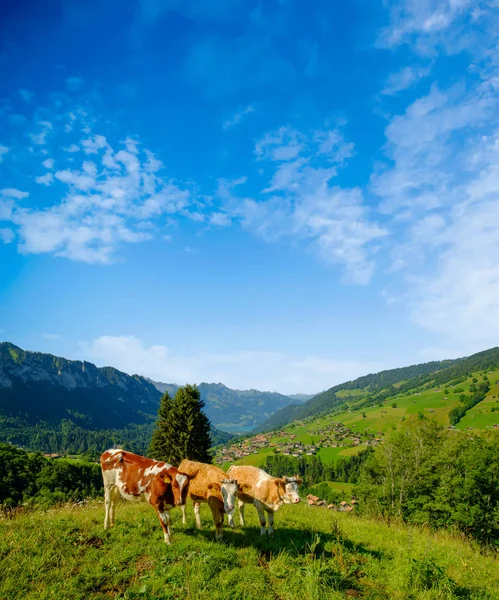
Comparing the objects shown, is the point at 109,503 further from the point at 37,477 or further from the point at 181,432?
the point at 37,477

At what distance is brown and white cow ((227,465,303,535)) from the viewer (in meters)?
9.70

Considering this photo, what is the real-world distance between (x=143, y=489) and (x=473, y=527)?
132 feet

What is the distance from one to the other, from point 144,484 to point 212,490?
2.09 meters

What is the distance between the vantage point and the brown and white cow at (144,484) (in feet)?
29.9

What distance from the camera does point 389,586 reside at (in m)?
7.24

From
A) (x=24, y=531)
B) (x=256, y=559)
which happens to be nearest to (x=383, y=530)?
(x=256, y=559)

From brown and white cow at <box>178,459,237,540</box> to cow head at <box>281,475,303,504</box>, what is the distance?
1.79 m

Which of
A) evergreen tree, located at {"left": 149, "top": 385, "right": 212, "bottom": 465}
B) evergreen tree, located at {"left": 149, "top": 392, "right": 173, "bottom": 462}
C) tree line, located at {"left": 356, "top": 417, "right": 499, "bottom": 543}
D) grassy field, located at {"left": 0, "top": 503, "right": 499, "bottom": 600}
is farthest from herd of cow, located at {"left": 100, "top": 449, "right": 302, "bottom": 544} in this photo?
evergreen tree, located at {"left": 149, "top": 392, "right": 173, "bottom": 462}

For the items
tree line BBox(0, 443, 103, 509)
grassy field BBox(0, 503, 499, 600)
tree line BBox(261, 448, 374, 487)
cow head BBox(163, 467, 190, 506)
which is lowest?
tree line BBox(261, 448, 374, 487)

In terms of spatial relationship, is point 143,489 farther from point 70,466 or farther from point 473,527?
point 70,466

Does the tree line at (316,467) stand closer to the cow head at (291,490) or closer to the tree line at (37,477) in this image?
the tree line at (37,477)

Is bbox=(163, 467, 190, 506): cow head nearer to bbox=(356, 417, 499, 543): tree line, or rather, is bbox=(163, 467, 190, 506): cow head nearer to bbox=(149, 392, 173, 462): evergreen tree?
bbox=(356, 417, 499, 543): tree line

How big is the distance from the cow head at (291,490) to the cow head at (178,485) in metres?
3.08

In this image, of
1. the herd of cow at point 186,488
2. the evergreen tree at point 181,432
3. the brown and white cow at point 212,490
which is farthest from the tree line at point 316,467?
the brown and white cow at point 212,490
